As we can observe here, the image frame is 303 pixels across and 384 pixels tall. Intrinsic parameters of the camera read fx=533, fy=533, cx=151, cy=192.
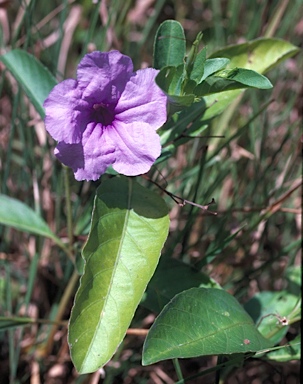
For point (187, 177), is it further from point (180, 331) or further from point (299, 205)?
point (180, 331)

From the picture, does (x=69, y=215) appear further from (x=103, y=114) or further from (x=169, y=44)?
(x=169, y=44)

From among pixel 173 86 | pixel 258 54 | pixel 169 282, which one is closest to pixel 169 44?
pixel 173 86

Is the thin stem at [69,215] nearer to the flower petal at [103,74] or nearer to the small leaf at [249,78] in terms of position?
the flower petal at [103,74]

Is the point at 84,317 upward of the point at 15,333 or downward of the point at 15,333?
upward

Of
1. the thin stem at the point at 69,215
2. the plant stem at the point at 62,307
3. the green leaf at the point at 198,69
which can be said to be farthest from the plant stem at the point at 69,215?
the green leaf at the point at 198,69

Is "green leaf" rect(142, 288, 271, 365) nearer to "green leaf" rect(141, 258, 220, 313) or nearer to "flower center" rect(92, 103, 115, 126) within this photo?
"green leaf" rect(141, 258, 220, 313)

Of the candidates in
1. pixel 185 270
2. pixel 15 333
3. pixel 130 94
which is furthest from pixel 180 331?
pixel 15 333
